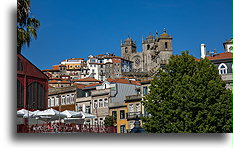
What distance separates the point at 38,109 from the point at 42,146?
460cm

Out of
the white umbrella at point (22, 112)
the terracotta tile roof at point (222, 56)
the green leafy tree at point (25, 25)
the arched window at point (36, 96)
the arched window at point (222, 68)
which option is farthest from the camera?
the arched window at point (222, 68)

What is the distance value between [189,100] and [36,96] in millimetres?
4879

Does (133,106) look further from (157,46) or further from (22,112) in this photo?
(22,112)

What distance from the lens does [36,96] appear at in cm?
1439

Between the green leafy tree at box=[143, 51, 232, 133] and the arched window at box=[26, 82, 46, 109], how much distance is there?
354 cm

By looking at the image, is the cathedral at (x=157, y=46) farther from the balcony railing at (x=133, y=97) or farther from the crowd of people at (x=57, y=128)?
the crowd of people at (x=57, y=128)

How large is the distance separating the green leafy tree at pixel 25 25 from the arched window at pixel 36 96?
1.96 meters

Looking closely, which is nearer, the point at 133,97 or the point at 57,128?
the point at 57,128

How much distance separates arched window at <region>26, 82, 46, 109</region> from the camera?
13597mm

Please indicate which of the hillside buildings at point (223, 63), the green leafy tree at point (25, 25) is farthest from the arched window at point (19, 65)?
the hillside buildings at point (223, 63)

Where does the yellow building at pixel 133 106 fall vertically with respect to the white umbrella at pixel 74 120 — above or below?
above

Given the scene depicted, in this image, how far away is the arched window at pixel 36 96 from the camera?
44.6 feet

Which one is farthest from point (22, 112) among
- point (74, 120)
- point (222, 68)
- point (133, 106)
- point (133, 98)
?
point (133, 106)

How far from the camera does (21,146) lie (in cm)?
1005
